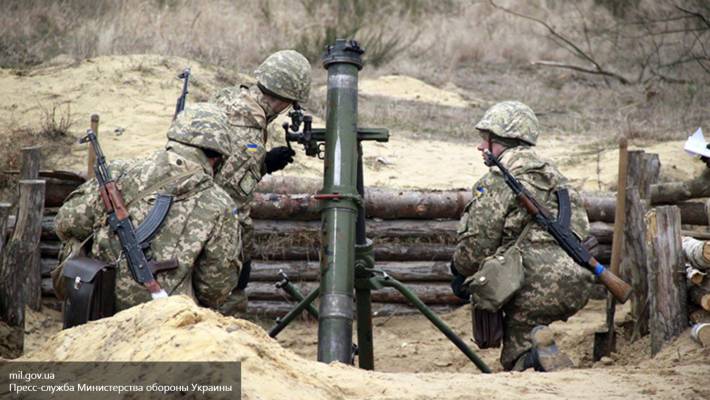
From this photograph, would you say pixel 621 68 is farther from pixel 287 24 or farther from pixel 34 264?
pixel 34 264

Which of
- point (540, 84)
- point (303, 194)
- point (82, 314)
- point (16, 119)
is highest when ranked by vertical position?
point (540, 84)

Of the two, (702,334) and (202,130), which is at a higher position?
(202,130)

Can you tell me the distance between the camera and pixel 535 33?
18969mm

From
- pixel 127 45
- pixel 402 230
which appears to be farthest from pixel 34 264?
pixel 127 45

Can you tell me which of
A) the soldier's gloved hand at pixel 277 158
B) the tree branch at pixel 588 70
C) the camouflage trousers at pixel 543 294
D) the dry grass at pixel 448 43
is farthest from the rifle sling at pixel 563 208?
the tree branch at pixel 588 70

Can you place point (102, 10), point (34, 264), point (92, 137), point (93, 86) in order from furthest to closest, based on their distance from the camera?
point (102, 10) < point (93, 86) < point (34, 264) < point (92, 137)

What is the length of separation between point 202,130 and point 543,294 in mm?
2309

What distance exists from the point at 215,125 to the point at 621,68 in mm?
13298

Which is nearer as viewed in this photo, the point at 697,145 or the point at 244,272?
the point at 697,145

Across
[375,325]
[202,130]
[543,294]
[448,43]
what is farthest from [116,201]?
[448,43]

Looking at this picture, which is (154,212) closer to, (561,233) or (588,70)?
(561,233)

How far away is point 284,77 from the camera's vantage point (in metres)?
6.57

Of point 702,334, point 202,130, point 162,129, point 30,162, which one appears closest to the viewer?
point 202,130

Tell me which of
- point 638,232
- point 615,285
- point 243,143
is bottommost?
point 615,285
